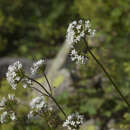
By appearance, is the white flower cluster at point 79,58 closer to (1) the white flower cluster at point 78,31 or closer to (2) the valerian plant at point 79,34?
(2) the valerian plant at point 79,34

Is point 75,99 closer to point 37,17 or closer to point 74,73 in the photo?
point 74,73

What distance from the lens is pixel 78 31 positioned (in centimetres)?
319

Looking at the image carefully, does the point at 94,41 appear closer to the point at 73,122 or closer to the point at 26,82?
the point at 26,82

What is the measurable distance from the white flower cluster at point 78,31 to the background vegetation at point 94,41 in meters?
0.14

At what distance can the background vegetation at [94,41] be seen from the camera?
5656mm

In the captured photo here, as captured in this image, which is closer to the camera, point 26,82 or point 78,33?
point 78,33

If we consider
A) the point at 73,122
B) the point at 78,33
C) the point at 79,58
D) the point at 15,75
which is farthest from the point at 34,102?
the point at 78,33

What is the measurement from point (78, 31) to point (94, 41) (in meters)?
4.52

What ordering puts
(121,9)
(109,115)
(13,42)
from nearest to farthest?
(109,115) → (121,9) → (13,42)

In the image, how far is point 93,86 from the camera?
635 cm

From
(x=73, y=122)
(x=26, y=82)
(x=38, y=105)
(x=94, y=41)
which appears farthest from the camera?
(x=94, y=41)

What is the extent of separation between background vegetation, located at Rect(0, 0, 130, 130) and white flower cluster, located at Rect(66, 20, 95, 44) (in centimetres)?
14

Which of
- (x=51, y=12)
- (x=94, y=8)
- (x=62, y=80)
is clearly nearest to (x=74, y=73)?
(x=62, y=80)

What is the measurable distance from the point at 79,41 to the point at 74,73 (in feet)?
11.1
